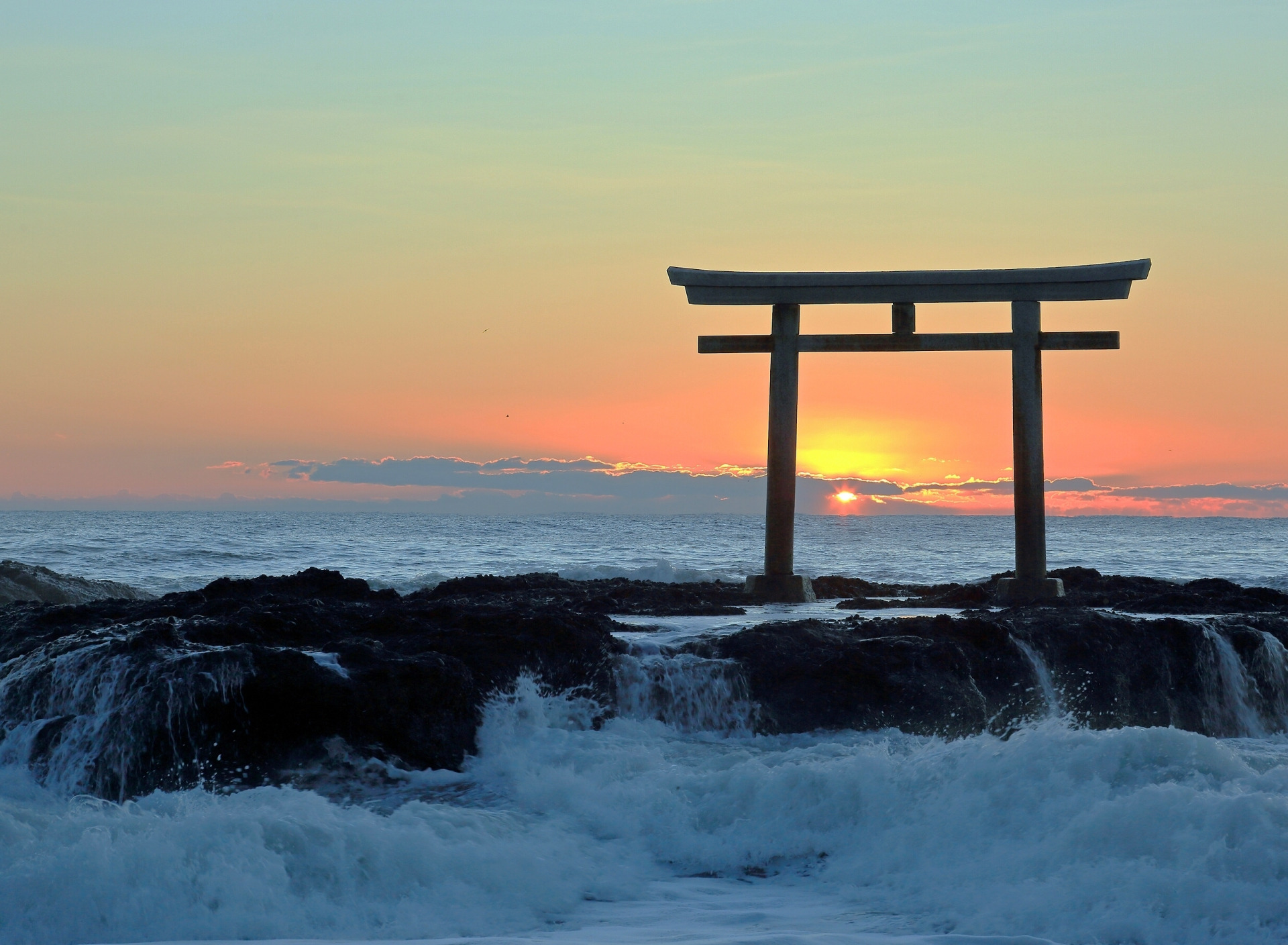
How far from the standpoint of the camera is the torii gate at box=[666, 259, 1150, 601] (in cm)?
1188

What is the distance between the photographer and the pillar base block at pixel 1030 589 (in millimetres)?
12133

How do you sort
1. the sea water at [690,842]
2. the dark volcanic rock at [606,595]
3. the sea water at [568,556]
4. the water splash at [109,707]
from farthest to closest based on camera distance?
the sea water at [568,556] < the dark volcanic rock at [606,595] < the water splash at [109,707] < the sea water at [690,842]

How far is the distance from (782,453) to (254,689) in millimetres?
6963

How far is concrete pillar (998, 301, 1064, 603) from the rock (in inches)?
438

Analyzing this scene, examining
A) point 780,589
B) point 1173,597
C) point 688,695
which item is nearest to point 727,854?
point 688,695

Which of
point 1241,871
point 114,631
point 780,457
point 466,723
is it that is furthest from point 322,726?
point 780,457

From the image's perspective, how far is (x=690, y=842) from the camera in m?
6.11

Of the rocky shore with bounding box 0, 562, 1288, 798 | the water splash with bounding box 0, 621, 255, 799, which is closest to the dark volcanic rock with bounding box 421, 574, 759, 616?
the rocky shore with bounding box 0, 562, 1288, 798

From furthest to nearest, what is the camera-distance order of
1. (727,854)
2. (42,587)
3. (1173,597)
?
(42,587) < (1173,597) < (727,854)

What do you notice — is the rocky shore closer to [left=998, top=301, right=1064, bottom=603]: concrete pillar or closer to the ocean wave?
[left=998, top=301, right=1064, bottom=603]: concrete pillar

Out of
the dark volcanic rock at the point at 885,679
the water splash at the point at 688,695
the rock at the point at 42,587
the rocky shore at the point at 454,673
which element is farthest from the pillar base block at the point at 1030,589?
the rock at the point at 42,587

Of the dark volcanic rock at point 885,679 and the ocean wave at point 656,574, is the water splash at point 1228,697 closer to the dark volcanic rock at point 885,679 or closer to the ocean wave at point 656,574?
the dark volcanic rock at point 885,679

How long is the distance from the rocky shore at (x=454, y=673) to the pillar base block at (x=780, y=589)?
6.19 ft

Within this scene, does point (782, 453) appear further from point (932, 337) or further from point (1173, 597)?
point (1173, 597)
